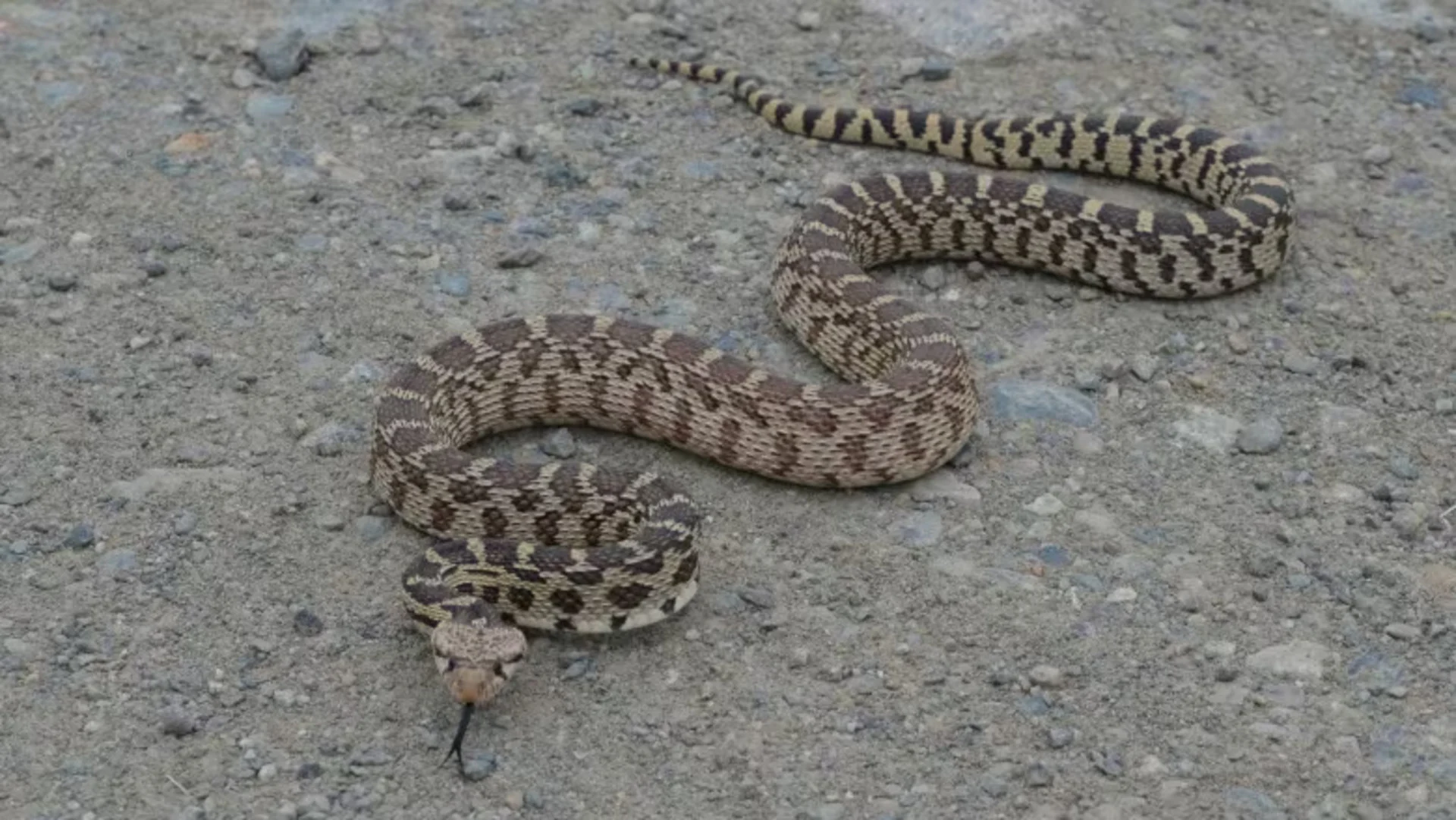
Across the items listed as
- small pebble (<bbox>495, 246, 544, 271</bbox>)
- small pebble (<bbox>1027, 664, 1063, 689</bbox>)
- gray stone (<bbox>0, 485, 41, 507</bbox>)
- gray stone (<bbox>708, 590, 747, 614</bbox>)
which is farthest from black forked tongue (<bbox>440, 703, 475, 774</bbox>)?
small pebble (<bbox>495, 246, 544, 271</bbox>)

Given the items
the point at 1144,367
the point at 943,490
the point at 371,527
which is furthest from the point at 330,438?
the point at 1144,367

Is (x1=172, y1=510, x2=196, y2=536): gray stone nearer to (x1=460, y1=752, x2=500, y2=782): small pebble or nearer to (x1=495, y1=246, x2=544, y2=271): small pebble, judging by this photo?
(x1=460, y1=752, x2=500, y2=782): small pebble

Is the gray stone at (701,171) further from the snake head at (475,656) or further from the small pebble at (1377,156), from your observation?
the snake head at (475,656)

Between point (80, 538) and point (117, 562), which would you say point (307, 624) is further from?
point (80, 538)

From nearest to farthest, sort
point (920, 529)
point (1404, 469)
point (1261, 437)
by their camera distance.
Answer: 1. point (920, 529)
2. point (1404, 469)
3. point (1261, 437)

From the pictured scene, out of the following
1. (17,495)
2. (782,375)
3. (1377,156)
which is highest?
(1377,156)

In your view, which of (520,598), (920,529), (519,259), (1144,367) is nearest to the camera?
(520,598)
